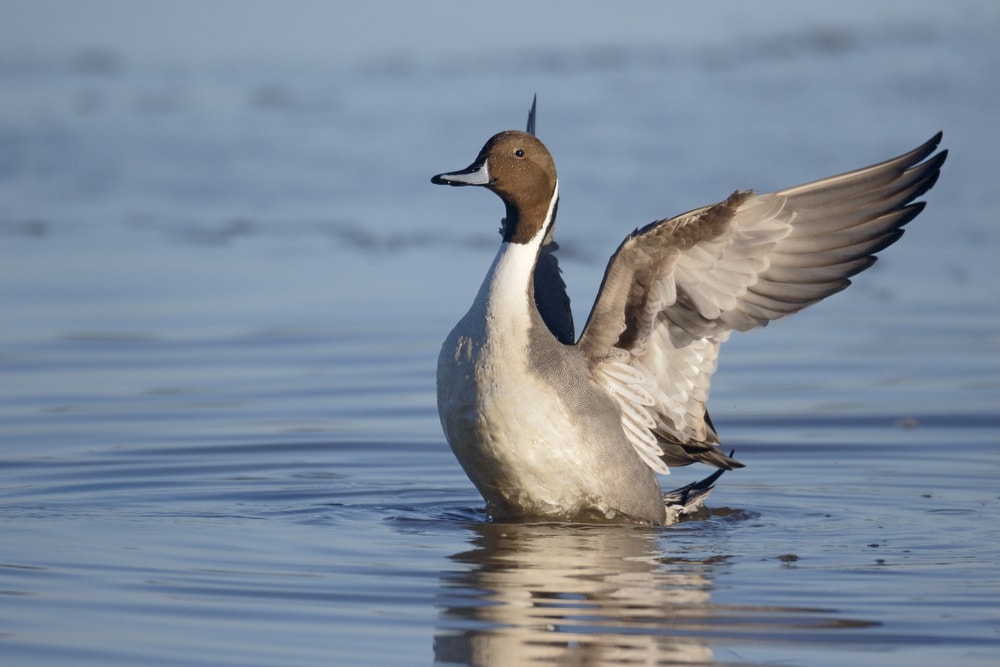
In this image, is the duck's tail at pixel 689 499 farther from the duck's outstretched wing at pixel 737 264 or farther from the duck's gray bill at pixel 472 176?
the duck's gray bill at pixel 472 176

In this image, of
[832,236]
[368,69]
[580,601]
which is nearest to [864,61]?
[368,69]

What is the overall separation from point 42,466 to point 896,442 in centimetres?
445

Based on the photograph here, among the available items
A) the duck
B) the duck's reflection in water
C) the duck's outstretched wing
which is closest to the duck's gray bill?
the duck

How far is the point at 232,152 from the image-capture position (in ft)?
56.4

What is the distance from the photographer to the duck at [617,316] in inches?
266

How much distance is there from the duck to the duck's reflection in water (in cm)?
26

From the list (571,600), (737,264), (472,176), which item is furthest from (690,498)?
(571,600)

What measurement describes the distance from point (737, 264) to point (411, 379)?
3.61 meters

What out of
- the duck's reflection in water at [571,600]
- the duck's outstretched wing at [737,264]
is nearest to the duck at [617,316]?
A: the duck's outstretched wing at [737,264]

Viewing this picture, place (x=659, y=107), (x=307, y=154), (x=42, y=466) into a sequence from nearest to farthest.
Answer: (x=42, y=466) → (x=307, y=154) → (x=659, y=107)

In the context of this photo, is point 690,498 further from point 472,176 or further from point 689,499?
point 472,176

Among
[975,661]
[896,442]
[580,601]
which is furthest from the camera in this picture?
[896,442]

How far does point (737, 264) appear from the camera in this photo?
22.8ft

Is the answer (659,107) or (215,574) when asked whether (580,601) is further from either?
(659,107)
